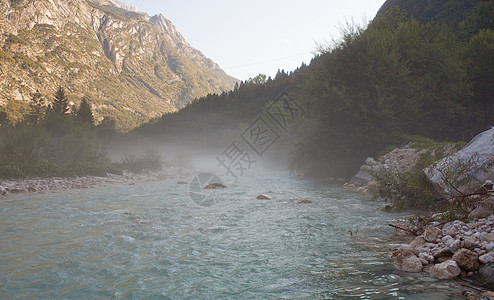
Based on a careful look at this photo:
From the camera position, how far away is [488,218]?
537cm

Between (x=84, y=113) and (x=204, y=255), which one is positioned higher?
(x=84, y=113)

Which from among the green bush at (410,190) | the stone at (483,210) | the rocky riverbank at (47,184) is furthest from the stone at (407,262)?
the rocky riverbank at (47,184)

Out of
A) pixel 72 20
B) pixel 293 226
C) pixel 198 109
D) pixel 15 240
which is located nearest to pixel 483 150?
pixel 293 226

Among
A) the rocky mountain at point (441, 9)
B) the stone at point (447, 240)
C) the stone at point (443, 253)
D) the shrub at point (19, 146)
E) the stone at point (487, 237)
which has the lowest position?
the stone at point (443, 253)

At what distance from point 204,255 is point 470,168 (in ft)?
20.8

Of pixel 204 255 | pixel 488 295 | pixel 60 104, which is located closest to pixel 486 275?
pixel 488 295

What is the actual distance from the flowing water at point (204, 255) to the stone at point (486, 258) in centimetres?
68

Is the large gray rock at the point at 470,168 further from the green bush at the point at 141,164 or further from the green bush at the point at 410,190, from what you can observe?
the green bush at the point at 141,164

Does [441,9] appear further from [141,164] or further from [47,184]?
[47,184]

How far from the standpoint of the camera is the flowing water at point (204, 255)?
415cm

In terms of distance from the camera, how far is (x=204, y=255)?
231 inches

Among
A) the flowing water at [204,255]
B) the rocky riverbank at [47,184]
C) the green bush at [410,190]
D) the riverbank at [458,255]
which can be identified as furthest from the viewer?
the rocky riverbank at [47,184]

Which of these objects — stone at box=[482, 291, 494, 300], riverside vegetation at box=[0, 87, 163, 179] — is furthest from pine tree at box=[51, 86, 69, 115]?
stone at box=[482, 291, 494, 300]

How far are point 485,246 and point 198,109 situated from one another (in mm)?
90734
